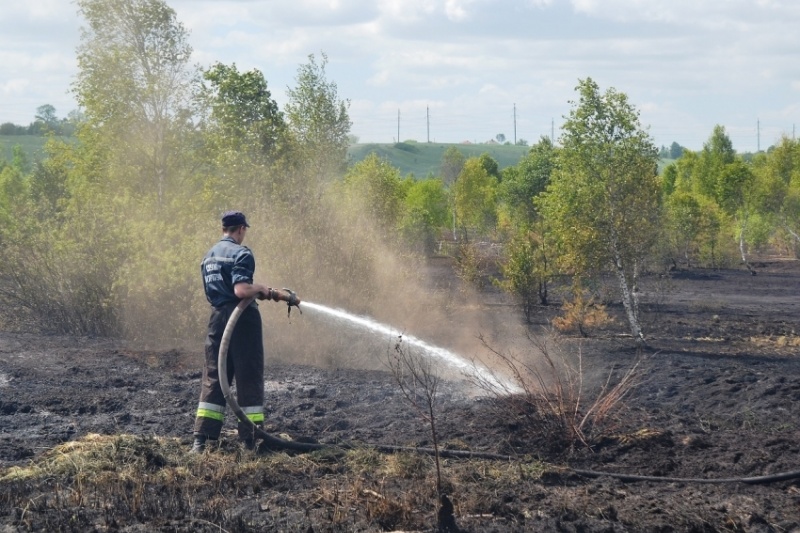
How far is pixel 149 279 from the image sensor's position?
48.3ft

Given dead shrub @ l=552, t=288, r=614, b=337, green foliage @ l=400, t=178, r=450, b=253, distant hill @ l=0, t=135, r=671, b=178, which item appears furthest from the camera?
distant hill @ l=0, t=135, r=671, b=178

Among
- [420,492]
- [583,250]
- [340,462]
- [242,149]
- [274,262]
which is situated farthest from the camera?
[242,149]

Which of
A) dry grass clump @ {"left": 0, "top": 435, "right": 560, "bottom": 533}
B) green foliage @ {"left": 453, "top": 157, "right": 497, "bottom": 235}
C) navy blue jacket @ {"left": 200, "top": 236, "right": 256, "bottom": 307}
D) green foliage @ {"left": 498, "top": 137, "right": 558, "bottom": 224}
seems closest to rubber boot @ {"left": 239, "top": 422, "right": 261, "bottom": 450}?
dry grass clump @ {"left": 0, "top": 435, "right": 560, "bottom": 533}

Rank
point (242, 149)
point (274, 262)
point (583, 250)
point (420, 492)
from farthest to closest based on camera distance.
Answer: point (242, 149)
point (583, 250)
point (274, 262)
point (420, 492)

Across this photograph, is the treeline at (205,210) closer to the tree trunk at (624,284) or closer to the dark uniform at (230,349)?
the tree trunk at (624,284)

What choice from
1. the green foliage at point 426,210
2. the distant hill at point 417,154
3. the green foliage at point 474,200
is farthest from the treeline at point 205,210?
the distant hill at point 417,154

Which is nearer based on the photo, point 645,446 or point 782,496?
point 782,496

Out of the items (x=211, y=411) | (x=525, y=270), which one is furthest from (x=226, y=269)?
(x=525, y=270)

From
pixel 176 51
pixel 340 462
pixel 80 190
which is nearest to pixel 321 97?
pixel 176 51

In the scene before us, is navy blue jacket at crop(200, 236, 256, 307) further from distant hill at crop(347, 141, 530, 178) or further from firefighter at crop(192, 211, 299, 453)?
distant hill at crop(347, 141, 530, 178)

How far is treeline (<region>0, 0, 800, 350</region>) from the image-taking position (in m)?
14.8

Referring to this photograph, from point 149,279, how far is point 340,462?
8442 mm

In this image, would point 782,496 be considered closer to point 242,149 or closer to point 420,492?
point 420,492

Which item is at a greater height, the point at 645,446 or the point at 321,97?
the point at 321,97
